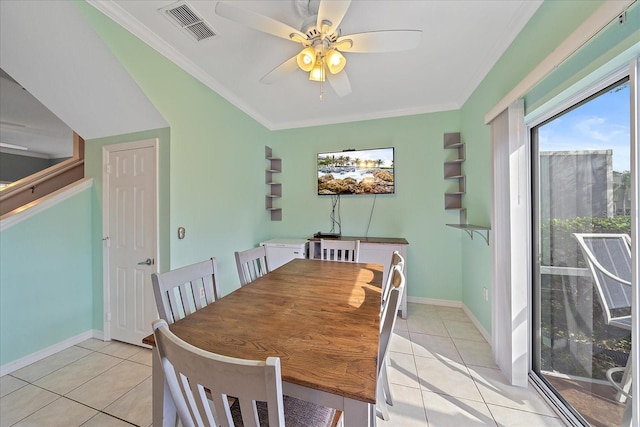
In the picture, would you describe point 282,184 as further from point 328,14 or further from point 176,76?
point 328,14

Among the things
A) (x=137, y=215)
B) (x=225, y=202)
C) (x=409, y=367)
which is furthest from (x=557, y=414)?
(x=137, y=215)

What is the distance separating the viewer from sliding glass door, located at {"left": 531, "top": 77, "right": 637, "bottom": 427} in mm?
1172

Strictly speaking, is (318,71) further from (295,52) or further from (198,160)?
(198,160)

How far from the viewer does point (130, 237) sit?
7.48ft

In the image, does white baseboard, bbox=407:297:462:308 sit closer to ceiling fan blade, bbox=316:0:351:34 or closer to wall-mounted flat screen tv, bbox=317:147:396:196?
wall-mounted flat screen tv, bbox=317:147:396:196

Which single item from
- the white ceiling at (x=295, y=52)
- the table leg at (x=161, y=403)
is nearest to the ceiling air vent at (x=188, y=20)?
the white ceiling at (x=295, y=52)

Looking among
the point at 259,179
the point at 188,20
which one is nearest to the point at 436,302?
the point at 259,179

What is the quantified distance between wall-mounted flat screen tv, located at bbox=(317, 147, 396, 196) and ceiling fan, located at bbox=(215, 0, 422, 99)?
68.9 inches

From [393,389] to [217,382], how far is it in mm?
1660

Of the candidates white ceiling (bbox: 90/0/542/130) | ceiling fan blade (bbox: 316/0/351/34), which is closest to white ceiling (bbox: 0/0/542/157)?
white ceiling (bbox: 90/0/542/130)

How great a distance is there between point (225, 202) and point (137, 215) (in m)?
0.88

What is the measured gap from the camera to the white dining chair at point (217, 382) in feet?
1.69

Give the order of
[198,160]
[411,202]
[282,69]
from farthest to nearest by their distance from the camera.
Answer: [411,202] → [198,160] → [282,69]

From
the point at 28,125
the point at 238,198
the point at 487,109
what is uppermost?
the point at 28,125
